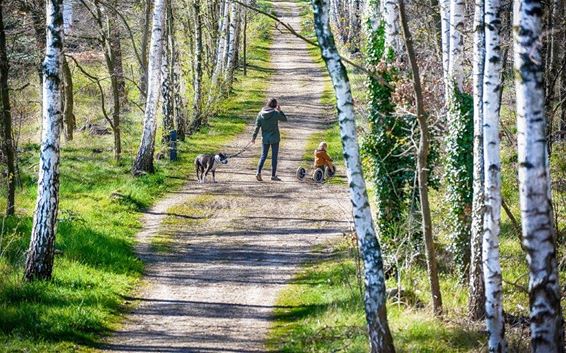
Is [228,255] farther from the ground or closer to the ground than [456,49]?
closer to the ground

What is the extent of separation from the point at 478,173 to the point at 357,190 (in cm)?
270

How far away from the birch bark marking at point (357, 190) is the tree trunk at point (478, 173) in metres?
2.27

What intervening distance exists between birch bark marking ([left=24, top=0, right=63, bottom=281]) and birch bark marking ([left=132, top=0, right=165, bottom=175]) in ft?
26.3

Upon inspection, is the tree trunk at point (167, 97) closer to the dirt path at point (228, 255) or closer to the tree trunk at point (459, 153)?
the dirt path at point (228, 255)

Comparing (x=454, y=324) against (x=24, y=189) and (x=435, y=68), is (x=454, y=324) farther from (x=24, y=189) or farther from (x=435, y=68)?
(x=24, y=189)

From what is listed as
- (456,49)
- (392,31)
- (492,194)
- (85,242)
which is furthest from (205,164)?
(492,194)

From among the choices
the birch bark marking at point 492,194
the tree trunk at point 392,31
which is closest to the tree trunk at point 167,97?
the tree trunk at point 392,31

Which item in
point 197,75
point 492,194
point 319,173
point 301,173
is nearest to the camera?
point 492,194

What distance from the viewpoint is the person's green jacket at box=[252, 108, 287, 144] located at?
758 inches

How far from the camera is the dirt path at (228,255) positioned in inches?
428

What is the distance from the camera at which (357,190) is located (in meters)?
8.71

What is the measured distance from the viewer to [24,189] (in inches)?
774

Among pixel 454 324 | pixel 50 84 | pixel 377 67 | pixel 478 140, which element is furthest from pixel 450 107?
pixel 50 84

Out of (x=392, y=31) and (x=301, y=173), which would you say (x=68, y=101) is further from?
(x=392, y=31)
